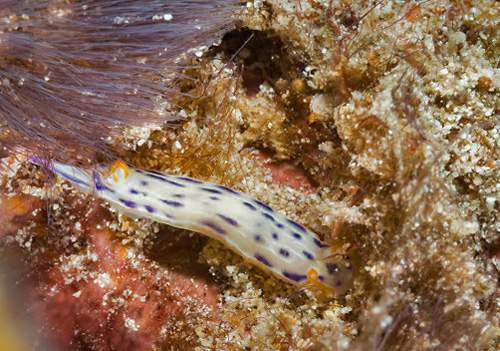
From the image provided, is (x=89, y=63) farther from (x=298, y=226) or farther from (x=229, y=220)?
(x=298, y=226)

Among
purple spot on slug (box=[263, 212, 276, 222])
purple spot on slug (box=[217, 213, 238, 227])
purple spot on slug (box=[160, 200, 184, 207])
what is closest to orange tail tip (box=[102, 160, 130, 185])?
purple spot on slug (box=[160, 200, 184, 207])

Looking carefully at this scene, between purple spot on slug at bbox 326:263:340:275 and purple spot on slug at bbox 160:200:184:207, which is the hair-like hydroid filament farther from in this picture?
purple spot on slug at bbox 326:263:340:275

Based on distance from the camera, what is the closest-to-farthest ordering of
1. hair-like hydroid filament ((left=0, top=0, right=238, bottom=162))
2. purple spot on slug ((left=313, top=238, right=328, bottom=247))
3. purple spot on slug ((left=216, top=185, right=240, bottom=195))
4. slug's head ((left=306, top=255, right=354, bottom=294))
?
hair-like hydroid filament ((left=0, top=0, right=238, bottom=162)) → slug's head ((left=306, top=255, right=354, bottom=294)) → purple spot on slug ((left=313, top=238, right=328, bottom=247)) → purple spot on slug ((left=216, top=185, right=240, bottom=195))

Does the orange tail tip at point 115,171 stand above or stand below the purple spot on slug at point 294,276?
above

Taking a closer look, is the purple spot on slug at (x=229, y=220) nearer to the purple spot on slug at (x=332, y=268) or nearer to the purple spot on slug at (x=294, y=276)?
the purple spot on slug at (x=294, y=276)

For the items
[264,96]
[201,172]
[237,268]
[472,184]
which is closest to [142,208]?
[201,172]

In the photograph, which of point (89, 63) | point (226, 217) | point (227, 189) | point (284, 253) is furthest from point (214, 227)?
point (89, 63)

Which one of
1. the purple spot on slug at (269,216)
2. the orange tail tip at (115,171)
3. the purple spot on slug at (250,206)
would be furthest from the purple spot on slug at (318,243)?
the orange tail tip at (115,171)
